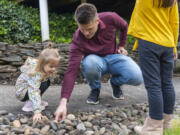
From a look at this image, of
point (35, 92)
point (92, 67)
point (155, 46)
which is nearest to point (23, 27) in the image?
point (92, 67)

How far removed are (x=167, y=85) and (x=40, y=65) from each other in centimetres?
117

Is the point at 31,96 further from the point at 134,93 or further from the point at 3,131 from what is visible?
the point at 134,93

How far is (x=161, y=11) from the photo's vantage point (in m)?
1.88

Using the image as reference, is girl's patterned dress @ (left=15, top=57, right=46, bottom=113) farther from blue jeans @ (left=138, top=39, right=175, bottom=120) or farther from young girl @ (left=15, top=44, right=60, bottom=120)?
blue jeans @ (left=138, top=39, right=175, bottom=120)

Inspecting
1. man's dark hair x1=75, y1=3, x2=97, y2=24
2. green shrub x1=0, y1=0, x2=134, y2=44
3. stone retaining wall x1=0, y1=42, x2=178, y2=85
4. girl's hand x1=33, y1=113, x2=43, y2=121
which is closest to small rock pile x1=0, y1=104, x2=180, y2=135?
girl's hand x1=33, y1=113, x2=43, y2=121

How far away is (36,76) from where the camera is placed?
2309mm

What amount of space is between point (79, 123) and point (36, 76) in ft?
2.01

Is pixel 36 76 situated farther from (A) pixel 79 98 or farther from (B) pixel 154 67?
(B) pixel 154 67

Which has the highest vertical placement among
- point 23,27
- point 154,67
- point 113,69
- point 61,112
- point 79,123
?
point 23,27

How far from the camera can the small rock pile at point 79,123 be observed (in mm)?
2002

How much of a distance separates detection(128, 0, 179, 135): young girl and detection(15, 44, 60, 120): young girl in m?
0.82

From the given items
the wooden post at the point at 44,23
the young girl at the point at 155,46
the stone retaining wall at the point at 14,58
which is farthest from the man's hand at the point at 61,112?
the wooden post at the point at 44,23

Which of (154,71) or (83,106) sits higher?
(154,71)

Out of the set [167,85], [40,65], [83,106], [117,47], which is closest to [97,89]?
[83,106]
